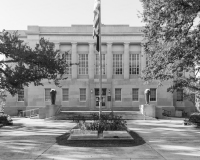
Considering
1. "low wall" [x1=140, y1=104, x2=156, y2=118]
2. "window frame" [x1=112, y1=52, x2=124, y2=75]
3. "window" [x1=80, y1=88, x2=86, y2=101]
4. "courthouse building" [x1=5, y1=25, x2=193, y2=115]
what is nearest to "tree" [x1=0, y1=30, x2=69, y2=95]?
"low wall" [x1=140, y1=104, x2=156, y2=118]

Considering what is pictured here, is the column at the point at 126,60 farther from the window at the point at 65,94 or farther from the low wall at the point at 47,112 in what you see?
the low wall at the point at 47,112

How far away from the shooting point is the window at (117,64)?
1861 inches

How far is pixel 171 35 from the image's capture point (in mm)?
21062

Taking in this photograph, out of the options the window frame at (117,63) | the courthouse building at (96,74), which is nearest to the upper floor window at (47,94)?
the courthouse building at (96,74)

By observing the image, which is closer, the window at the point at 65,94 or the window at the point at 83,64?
the window at the point at 65,94

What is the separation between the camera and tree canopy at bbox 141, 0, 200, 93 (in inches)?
797

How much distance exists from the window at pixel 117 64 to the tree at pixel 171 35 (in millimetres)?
24167

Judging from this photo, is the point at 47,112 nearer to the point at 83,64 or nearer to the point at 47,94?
the point at 47,94

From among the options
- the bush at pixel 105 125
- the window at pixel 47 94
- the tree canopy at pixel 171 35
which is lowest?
the bush at pixel 105 125

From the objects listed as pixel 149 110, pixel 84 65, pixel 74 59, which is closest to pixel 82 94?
pixel 84 65

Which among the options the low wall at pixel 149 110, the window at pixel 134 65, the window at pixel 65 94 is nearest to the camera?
the low wall at pixel 149 110

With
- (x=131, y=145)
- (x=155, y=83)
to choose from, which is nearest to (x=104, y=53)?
(x=155, y=83)

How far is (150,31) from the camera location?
22125mm

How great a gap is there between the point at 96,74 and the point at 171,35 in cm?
2695
